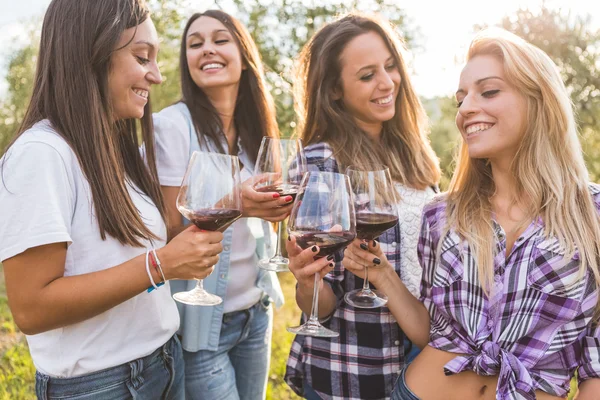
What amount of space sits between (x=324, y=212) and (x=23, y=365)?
4.63 metres

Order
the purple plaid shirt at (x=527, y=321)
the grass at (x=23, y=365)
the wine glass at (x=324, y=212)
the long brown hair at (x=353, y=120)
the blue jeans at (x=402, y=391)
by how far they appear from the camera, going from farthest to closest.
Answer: the grass at (x=23, y=365)
the long brown hair at (x=353, y=120)
the blue jeans at (x=402, y=391)
the purple plaid shirt at (x=527, y=321)
the wine glass at (x=324, y=212)

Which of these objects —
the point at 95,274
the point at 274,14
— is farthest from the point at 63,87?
the point at 274,14

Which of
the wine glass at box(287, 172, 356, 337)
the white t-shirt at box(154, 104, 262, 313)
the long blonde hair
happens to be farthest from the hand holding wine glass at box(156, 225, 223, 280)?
the long blonde hair

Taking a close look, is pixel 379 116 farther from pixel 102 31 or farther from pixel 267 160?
pixel 102 31

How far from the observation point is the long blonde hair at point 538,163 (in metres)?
2.28

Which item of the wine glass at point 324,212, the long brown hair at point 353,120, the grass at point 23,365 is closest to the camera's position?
the wine glass at point 324,212

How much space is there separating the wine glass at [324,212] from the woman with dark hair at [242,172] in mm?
850

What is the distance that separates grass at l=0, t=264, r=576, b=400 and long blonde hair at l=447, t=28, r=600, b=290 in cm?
313

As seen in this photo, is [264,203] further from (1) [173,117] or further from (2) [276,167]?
(1) [173,117]

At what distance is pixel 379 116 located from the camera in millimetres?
2969

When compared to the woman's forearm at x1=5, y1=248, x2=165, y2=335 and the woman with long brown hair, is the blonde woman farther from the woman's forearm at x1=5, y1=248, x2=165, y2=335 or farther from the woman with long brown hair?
the woman's forearm at x1=5, y1=248, x2=165, y2=335

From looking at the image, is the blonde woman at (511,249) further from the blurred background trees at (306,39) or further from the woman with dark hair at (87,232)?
the blurred background trees at (306,39)

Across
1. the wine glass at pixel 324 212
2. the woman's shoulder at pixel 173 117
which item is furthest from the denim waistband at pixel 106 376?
the woman's shoulder at pixel 173 117

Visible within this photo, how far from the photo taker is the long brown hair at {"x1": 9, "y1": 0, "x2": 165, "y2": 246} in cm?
206
